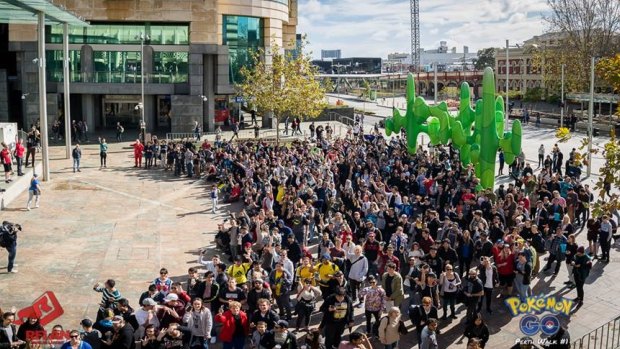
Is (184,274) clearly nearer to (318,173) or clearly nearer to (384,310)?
(384,310)

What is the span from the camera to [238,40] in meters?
52.4

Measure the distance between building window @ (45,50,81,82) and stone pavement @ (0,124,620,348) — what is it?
17.5 metres

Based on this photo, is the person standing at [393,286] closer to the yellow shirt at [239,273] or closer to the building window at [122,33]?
the yellow shirt at [239,273]

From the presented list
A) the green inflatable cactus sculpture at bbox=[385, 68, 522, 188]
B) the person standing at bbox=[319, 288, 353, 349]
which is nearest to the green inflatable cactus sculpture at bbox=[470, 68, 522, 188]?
the green inflatable cactus sculpture at bbox=[385, 68, 522, 188]

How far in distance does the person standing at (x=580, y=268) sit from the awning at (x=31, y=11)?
77.4ft

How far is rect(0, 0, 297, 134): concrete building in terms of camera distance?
159 ft

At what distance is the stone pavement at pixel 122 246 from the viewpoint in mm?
14820

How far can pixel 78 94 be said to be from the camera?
52156 mm

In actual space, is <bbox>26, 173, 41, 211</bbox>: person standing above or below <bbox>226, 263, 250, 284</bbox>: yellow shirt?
above

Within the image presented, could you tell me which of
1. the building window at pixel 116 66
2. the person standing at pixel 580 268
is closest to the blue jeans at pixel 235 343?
the person standing at pixel 580 268

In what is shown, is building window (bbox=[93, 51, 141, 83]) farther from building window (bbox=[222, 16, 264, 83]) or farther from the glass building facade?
building window (bbox=[222, 16, 264, 83])

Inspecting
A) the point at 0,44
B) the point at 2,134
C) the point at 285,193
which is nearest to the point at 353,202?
the point at 285,193

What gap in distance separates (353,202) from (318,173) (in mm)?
4509

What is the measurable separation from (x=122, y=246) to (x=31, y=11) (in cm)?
1602
